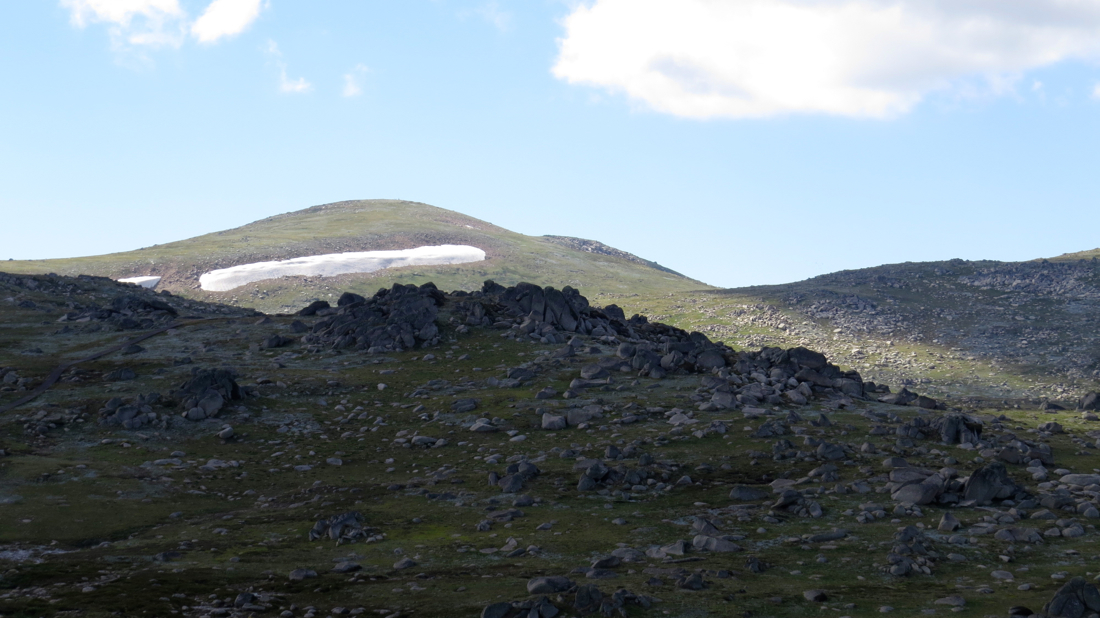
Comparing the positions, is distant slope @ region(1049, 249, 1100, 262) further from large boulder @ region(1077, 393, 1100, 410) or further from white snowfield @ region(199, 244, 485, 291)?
white snowfield @ region(199, 244, 485, 291)

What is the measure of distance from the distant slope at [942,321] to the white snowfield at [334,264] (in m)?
64.3

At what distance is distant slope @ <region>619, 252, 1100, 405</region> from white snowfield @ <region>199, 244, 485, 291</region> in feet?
211

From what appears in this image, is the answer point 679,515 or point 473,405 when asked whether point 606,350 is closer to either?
point 473,405

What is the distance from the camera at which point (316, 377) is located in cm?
5056

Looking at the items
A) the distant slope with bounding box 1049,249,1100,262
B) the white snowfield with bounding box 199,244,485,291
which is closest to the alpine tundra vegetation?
the distant slope with bounding box 1049,249,1100,262

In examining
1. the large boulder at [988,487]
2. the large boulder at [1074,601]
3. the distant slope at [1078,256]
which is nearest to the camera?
the large boulder at [1074,601]

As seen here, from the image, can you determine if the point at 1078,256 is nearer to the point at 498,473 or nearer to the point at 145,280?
the point at 498,473

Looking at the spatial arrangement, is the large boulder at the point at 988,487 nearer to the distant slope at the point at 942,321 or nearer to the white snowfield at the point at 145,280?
the distant slope at the point at 942,321

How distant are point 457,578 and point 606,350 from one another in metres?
32.0

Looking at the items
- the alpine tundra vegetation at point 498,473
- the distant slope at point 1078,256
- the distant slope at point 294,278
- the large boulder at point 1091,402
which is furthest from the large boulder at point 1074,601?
the distant slope at point 294,278

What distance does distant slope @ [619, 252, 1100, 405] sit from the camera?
81500mm

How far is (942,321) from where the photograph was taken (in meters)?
100

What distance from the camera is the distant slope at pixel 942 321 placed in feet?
267

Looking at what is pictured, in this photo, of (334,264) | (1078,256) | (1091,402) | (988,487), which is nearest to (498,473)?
(988,487)
